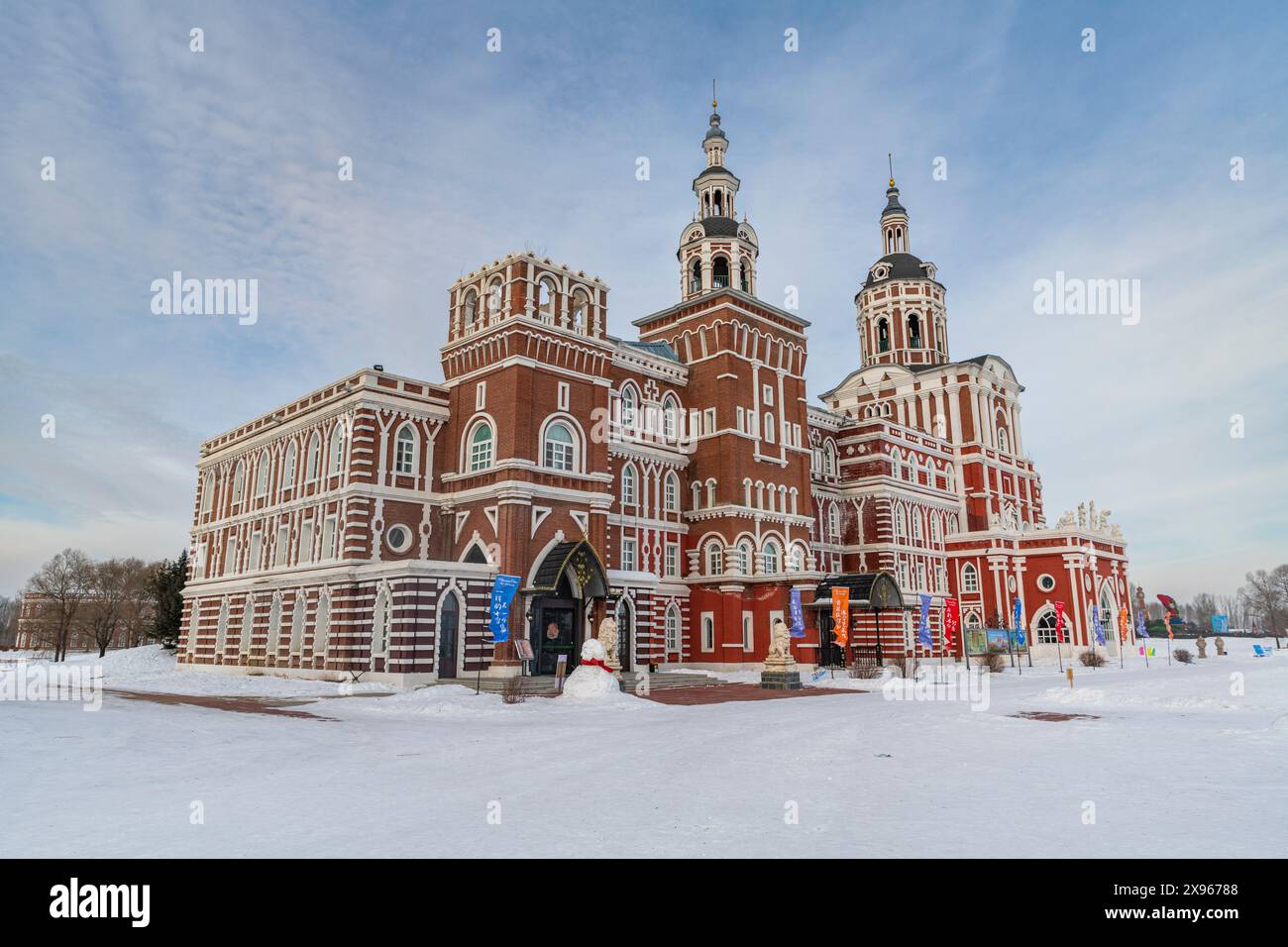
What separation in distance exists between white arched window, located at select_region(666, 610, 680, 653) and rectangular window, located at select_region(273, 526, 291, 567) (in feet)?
65.5

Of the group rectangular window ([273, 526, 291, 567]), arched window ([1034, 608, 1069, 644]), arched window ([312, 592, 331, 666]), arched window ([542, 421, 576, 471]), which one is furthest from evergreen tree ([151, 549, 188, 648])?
arched window ([1034, 608, 1069, 644])

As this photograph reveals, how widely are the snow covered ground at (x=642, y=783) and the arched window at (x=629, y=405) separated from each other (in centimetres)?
2504

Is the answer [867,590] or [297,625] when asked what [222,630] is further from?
[867,590]

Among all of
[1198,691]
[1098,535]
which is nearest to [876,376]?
[1098,535]

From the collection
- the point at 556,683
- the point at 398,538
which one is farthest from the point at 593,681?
the point at 398,538

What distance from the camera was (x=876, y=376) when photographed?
7119 cm

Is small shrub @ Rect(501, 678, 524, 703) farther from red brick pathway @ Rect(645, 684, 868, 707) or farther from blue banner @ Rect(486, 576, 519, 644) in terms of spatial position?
red brick pathway @ Rect(645, 684, 868, 707)

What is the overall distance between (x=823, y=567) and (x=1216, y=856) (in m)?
47.1

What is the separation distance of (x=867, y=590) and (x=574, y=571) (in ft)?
60.9

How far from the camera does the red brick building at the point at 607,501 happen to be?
114 ft

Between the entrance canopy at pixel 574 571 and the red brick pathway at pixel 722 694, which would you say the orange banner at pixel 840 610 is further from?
the entrance canopy at pixel 574 571

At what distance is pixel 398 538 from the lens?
119 feet

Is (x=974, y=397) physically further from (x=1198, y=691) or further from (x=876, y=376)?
(x=1198, y=691)
